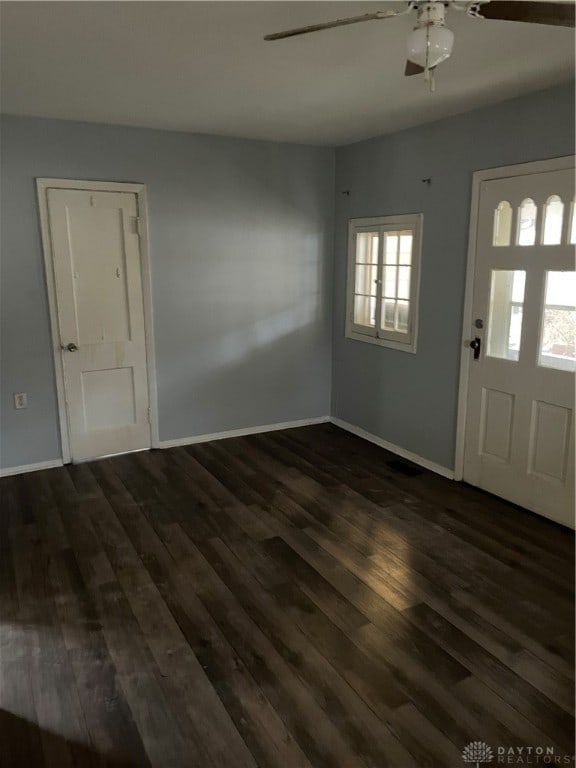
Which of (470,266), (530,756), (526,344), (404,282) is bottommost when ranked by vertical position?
(530,756)

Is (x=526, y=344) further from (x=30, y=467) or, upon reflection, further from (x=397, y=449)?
(x=30, y=467)

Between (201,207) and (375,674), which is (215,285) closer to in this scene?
(201,207)

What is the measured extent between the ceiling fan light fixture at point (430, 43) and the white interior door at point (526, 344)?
1570mm

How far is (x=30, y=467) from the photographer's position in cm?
414

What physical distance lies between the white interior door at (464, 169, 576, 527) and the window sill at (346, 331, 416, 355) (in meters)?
0.60

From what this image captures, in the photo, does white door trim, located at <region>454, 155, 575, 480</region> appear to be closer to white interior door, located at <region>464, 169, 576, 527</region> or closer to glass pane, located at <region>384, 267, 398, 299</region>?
white interior door, located at <region>464, 169, 576, 527</region>

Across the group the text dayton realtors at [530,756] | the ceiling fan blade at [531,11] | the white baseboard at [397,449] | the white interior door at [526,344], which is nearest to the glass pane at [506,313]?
the white interior door at [526,344]

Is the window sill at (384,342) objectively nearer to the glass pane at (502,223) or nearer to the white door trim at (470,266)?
the white door trim at (470,266)

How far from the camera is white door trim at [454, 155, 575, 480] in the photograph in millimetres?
3158

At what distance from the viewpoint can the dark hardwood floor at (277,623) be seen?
1.91 m

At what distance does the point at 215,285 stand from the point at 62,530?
2195 millimetres

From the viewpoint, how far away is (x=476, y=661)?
2.25 meters

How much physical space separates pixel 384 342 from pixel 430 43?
2.88 metres

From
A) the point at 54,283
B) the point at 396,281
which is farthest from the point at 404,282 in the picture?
the point at 54,283
